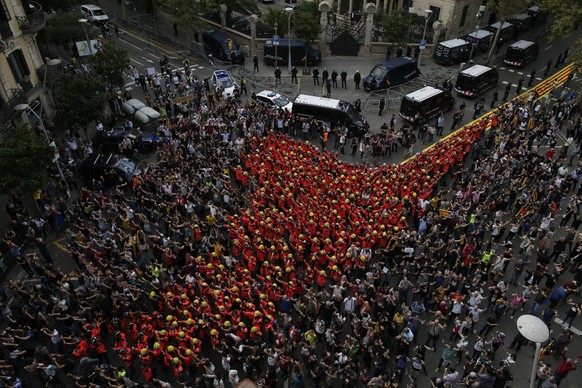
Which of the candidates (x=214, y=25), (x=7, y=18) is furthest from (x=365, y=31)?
(x=7, y=18)

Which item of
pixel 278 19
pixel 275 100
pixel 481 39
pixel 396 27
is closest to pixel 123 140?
pixel 275 100

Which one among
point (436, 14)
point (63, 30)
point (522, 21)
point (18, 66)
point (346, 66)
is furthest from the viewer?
point (522, 21)

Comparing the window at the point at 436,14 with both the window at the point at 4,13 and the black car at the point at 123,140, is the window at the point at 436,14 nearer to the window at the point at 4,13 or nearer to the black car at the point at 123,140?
the black car at the point at 123,140

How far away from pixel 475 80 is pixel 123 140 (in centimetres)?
2390

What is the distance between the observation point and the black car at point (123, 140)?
26141 mm

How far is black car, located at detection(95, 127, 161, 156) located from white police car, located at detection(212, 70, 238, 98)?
7.24 metres

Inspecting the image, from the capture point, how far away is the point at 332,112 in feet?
92.4

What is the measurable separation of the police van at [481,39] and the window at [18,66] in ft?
109

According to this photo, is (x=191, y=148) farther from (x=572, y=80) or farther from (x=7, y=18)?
(x=572, y=80)

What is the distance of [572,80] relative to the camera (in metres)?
34.1

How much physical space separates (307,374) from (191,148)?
46.2ft

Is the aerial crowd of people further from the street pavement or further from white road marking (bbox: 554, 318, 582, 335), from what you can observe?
the street pavement

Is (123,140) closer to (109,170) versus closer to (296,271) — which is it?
(109,170)

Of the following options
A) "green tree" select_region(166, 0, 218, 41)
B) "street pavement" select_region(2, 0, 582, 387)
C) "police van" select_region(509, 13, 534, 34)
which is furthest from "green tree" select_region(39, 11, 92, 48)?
"police van" select_region(509, 13, 534, 34)
